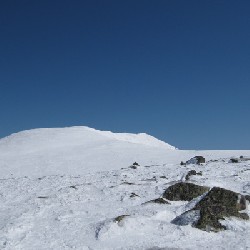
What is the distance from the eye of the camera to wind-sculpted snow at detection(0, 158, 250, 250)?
1085cm

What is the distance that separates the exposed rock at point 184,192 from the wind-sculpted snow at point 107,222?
1.65 feet

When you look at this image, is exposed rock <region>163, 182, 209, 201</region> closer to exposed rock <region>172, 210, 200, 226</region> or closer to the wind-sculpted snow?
the wind-sculpted snow

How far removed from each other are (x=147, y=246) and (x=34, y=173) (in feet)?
83.7

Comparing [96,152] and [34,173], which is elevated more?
[96,152]

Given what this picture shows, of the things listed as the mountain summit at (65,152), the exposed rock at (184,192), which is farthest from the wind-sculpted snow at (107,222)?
the mountain summit at (65,152)

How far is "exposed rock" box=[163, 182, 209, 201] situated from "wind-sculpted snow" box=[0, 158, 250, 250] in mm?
504

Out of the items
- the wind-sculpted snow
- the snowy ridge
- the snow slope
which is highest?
the snowy ridge

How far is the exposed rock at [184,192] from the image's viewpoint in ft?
51.7

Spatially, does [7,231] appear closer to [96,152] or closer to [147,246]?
[147,246]

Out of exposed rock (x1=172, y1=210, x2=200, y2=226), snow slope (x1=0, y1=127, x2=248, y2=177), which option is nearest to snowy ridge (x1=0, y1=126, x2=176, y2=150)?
snow slope (x1=0, y1=127, x2=248, y2=177)

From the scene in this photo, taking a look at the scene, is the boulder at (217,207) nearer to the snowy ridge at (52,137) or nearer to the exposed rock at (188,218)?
the exposed rock at (188,218)

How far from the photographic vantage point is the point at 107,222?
477 inches

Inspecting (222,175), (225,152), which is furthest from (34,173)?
(225,152)

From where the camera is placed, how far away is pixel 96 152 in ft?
148
